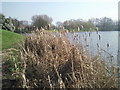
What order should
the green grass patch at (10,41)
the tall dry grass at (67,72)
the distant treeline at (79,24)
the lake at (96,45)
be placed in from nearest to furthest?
the tall dry grass at (67,72) → the lake at (96,45) → the distant treeline at (79,24) → the green grass patch at (10,41)

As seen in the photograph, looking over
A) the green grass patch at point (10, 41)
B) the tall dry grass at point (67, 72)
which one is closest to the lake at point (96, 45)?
the tall dry grass at point (67, 72)

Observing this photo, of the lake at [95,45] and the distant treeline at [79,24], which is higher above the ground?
the distant treeline at [79,24]

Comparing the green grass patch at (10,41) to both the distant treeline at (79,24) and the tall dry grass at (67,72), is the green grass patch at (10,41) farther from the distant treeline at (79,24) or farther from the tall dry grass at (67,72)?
the tall dry grass at (67,72)

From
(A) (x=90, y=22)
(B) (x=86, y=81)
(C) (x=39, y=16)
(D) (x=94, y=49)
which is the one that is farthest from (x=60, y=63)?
(C) (x=39, y=16)

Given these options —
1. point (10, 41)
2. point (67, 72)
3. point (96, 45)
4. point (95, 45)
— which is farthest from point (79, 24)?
point (10, 41)

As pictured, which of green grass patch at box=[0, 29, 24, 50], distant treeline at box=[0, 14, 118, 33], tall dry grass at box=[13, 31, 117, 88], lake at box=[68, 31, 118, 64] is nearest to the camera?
tall dry grass at box=[13, 31, 117, 88]

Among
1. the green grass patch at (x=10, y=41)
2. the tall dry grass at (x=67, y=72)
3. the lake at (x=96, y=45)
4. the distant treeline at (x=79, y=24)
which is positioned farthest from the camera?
the green grass patch at (x=10, y=41)

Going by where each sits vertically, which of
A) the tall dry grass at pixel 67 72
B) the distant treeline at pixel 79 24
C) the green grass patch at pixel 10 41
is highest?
the distant treeline at pixel 79 24

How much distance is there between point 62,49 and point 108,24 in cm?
381

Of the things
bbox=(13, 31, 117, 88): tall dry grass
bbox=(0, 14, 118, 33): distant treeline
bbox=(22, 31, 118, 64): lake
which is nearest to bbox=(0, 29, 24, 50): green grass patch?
bbox=(0, 14, 118, 33): distant treeline

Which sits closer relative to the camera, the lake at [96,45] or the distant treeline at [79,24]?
the lake at [96,45]

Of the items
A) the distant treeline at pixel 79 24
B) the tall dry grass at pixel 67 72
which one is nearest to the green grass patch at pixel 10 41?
the distant treeline at pixel 79 24

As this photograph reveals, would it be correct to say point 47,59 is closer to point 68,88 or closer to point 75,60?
point 75,60

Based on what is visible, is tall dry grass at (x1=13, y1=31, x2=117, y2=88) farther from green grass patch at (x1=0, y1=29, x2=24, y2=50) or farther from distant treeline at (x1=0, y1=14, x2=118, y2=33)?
green grass patch at (x1=0, y1=29, x2=24, y2=50)
